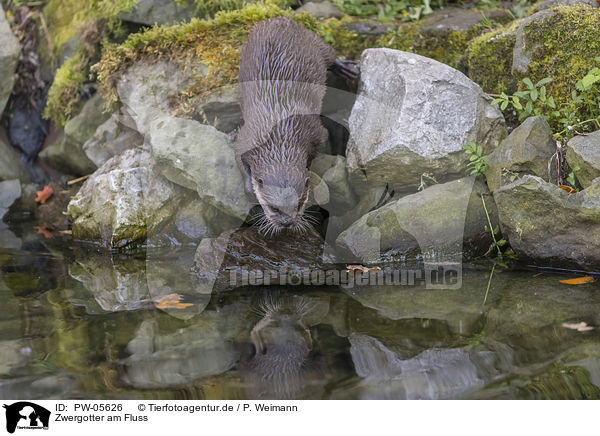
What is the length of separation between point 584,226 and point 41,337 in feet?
8.93

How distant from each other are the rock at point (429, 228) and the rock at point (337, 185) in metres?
0.55

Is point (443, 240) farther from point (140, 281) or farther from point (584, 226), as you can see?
point (140, 281)

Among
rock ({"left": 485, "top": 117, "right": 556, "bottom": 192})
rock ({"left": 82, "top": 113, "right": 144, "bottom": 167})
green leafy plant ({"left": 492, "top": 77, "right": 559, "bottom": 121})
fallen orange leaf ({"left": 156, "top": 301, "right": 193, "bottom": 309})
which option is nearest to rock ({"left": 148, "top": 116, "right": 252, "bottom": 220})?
rock ({"left": 82, "top": 113, "right": 144, "bottom": 167})

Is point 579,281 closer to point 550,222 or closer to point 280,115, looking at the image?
point 550,222

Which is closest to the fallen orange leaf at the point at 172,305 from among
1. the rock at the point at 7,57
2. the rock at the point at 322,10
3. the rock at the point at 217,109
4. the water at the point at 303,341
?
the water at the point at 303,341

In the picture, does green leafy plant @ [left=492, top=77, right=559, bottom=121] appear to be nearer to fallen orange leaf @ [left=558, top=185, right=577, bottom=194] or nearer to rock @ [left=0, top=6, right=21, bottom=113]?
fallen orange leaf @ [left=558, top=185, right=577, bottom=194]

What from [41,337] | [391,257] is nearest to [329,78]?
[391,257]

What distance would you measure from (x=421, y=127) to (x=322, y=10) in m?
2.25

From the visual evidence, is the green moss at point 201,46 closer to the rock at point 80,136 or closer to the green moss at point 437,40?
the rock at point 80,136

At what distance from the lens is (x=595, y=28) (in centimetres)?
342

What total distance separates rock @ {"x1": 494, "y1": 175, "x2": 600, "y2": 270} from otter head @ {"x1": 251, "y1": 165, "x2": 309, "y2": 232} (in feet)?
3.86

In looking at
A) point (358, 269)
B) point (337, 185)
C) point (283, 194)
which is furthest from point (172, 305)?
point (337, 185)

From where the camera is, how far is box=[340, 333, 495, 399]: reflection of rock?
5.97ft
